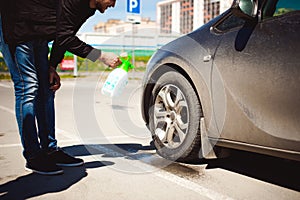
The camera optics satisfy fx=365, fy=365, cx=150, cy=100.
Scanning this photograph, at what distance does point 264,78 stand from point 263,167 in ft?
3.49

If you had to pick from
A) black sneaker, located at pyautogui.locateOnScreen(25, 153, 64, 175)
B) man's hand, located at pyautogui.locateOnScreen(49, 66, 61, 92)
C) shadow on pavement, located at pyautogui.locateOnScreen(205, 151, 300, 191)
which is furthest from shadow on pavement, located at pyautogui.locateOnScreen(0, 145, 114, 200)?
shadow on pavement, located at pyautogui.locateOnScreen(205, 151, 300, 191)

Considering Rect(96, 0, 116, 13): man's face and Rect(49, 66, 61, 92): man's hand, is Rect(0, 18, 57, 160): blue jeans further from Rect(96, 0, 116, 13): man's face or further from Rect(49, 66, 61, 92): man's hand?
Rect(96, 0, 116, 13): man's face

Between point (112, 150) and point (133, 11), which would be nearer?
point (112, 150)

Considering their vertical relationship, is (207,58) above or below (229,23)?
below

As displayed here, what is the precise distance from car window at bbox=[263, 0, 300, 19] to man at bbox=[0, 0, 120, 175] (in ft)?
3.72

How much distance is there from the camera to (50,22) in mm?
2738

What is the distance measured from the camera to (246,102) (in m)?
2.54

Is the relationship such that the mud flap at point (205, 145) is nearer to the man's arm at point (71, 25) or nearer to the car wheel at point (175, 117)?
the car wheel at point (175, 117)

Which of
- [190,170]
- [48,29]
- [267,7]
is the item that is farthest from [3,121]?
[267,7]

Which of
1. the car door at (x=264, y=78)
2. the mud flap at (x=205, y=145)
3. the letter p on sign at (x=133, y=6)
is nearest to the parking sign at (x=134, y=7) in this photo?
the letter p on sign at (x=133, y=6)

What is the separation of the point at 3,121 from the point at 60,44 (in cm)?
319

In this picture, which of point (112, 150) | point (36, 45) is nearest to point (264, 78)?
point (36, 45)

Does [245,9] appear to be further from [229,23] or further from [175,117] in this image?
[175,117]

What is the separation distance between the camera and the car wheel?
3010 millimetres
